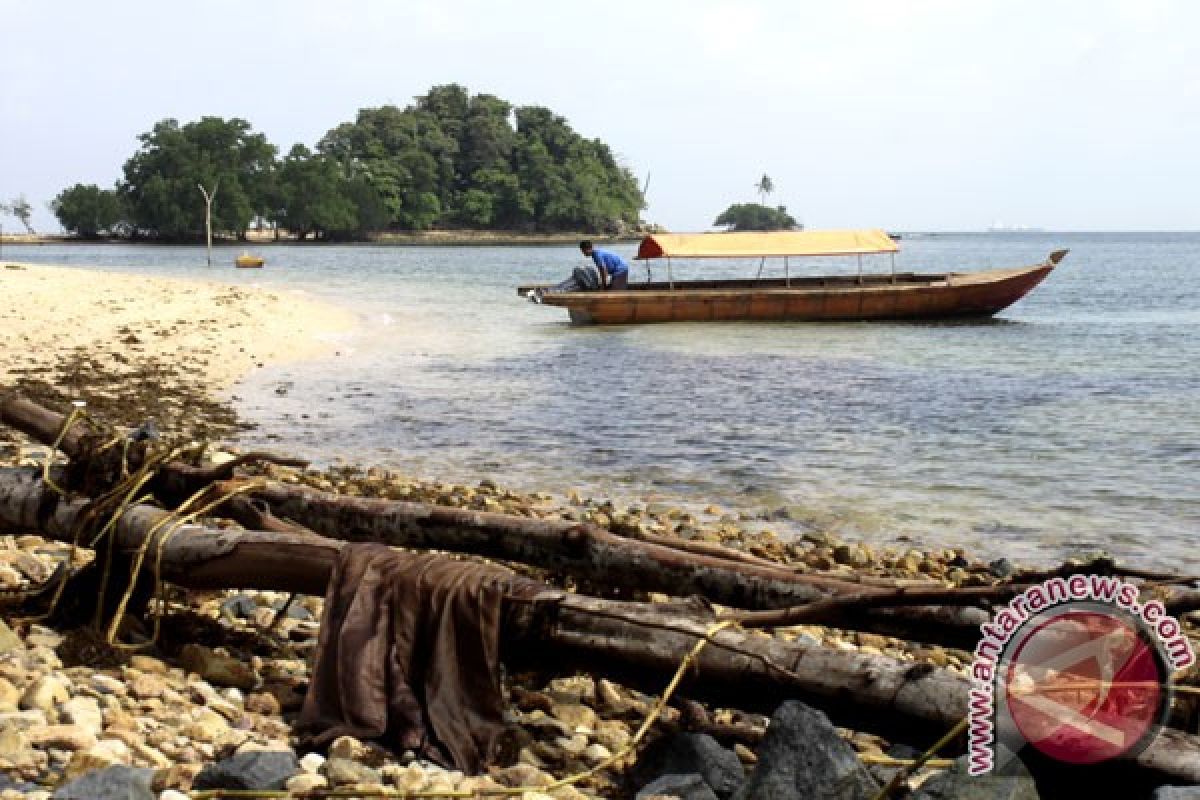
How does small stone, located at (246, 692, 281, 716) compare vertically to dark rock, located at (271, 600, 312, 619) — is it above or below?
above

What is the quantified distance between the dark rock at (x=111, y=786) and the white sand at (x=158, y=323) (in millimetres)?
12262

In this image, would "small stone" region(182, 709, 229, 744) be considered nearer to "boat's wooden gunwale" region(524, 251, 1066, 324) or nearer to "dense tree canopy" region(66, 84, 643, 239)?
"boat's wooden gunwale" region(524, 251, 1066, 324)

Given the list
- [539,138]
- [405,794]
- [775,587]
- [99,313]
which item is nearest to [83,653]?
[405,794]

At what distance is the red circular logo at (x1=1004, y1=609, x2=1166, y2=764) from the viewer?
344 centimetres

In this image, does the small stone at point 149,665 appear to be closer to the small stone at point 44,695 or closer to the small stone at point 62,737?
the small stone at point 44,695

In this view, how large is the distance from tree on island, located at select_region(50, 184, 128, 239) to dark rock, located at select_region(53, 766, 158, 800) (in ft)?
Result: 482

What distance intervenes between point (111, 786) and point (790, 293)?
2615cm

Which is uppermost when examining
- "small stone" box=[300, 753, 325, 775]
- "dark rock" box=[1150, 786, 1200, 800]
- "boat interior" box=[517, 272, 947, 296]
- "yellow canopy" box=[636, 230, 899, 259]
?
"yellow canopy" box=[636, 230, 899, 259]

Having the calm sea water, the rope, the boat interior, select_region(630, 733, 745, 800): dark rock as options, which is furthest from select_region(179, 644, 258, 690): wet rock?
the boat interior

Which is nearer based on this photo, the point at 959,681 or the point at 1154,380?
the point at 959,681

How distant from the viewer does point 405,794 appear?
136 inches

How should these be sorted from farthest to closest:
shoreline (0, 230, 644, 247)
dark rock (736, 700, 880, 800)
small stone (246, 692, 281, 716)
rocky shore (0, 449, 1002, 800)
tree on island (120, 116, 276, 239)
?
shoreline (0, 230, 644, 247), tree on island (120, 116, 276, 239), small stone (246, 692, 281, 716), rocky shore (0, 449, 1002, 800), dark rock (736, 700, 880, 800)

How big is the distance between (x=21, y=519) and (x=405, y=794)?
10.3 ft

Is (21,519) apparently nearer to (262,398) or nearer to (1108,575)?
(1108,575)
